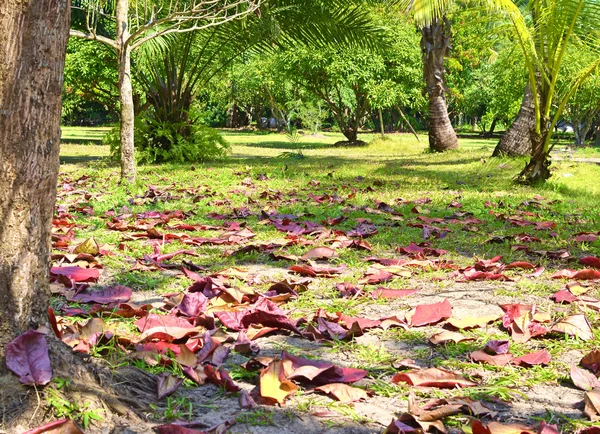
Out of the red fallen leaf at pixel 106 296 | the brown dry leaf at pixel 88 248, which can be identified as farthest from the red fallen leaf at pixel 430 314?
the brown dry leaf at pixel 88 248

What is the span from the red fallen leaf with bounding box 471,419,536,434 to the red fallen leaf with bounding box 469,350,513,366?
0.56 meters

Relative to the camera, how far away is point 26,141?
1.85 m

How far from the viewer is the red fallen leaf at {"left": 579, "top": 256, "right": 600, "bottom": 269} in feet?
12.8

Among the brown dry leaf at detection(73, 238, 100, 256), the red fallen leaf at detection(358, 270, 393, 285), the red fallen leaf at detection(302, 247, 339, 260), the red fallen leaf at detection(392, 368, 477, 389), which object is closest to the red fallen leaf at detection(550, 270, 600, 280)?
the red fallen leaf at detection(358, 270, 393, 285)

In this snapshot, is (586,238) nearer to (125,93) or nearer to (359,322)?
(359,322)

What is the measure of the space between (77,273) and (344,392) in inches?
70.5

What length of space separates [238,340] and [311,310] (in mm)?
667

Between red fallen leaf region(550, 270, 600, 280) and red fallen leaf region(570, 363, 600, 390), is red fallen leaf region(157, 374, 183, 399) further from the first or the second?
red fallen leaf region(550, 270, 600, 280)

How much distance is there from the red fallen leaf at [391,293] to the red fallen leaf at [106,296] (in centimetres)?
115

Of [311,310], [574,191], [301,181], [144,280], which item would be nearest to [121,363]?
[311,310]

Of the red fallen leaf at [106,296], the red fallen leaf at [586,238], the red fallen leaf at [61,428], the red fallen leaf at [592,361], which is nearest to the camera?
the red fallen leaf at [61,428]

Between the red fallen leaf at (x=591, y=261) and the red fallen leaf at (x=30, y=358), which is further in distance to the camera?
the red fallen leaf at (x=591, y=261)

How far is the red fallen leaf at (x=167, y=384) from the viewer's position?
1.99 meters

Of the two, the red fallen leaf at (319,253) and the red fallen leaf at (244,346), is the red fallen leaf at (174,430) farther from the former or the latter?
the red fallen leaf at (319,253)
